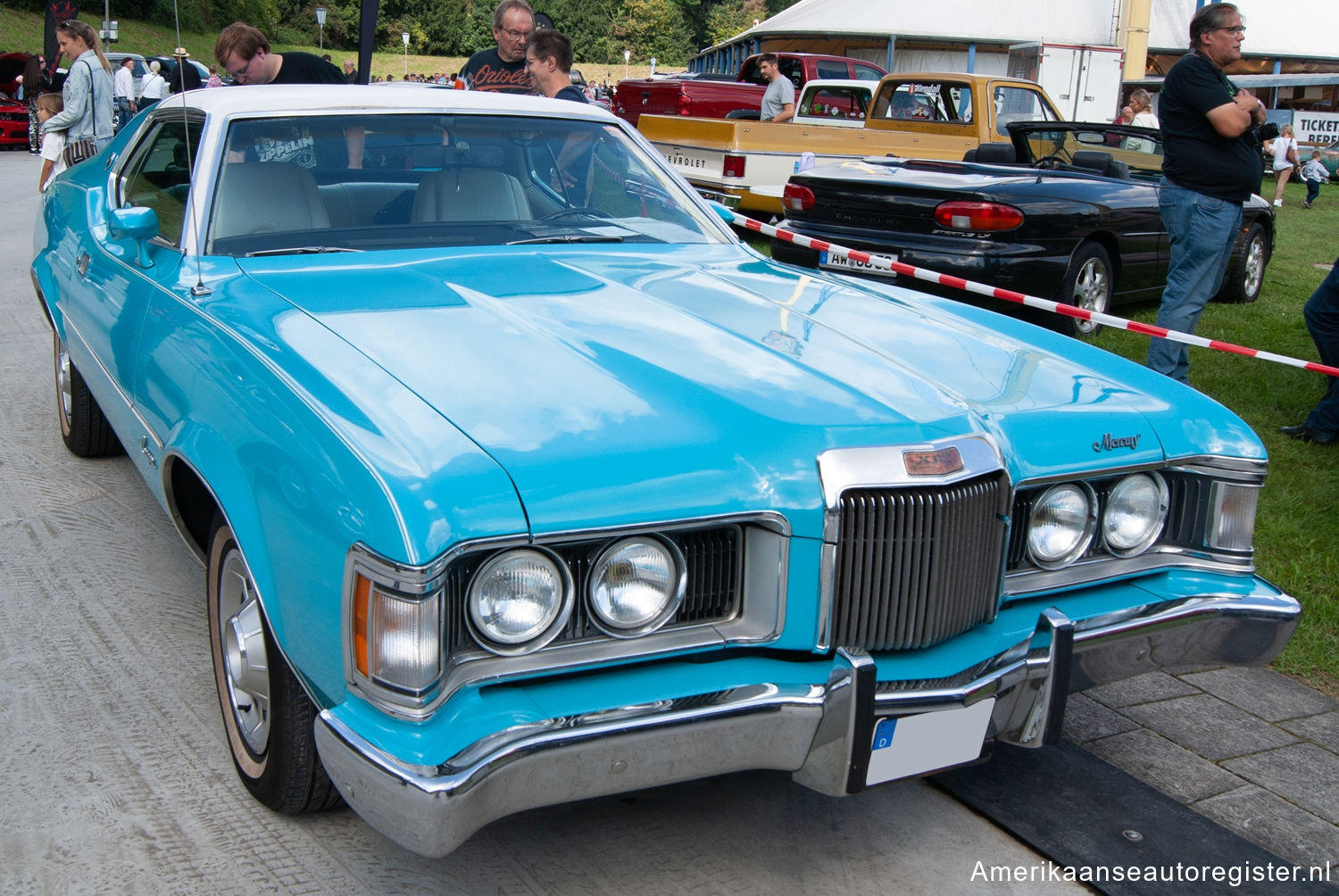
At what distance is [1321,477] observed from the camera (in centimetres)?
510

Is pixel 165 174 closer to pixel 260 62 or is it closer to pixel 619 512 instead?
pixel 619 512

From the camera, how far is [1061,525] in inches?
101

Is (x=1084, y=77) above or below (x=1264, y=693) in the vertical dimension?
above

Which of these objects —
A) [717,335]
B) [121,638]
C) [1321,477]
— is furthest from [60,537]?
[1321,477]

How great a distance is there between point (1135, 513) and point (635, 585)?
125cm

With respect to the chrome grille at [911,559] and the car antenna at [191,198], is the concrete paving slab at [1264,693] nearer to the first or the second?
the chrome grille at [911,559]

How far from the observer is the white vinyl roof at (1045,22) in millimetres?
31281

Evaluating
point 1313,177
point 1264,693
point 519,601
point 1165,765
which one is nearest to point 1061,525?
point 1165,765

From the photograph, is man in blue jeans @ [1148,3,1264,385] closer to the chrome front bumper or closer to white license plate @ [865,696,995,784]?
the chrome front bumper

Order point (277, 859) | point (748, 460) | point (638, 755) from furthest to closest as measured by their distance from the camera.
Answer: point (277, 859)
point (748, 460)
point (638, 755)

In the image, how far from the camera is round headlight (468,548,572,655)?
2.00 metres

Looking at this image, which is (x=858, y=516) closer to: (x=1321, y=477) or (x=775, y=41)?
(x=1321, y=477)

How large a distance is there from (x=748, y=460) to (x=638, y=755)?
1.83 feet

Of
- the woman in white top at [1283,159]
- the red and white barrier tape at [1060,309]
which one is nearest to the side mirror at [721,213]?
the red and white barrier tape at [1060,309]
